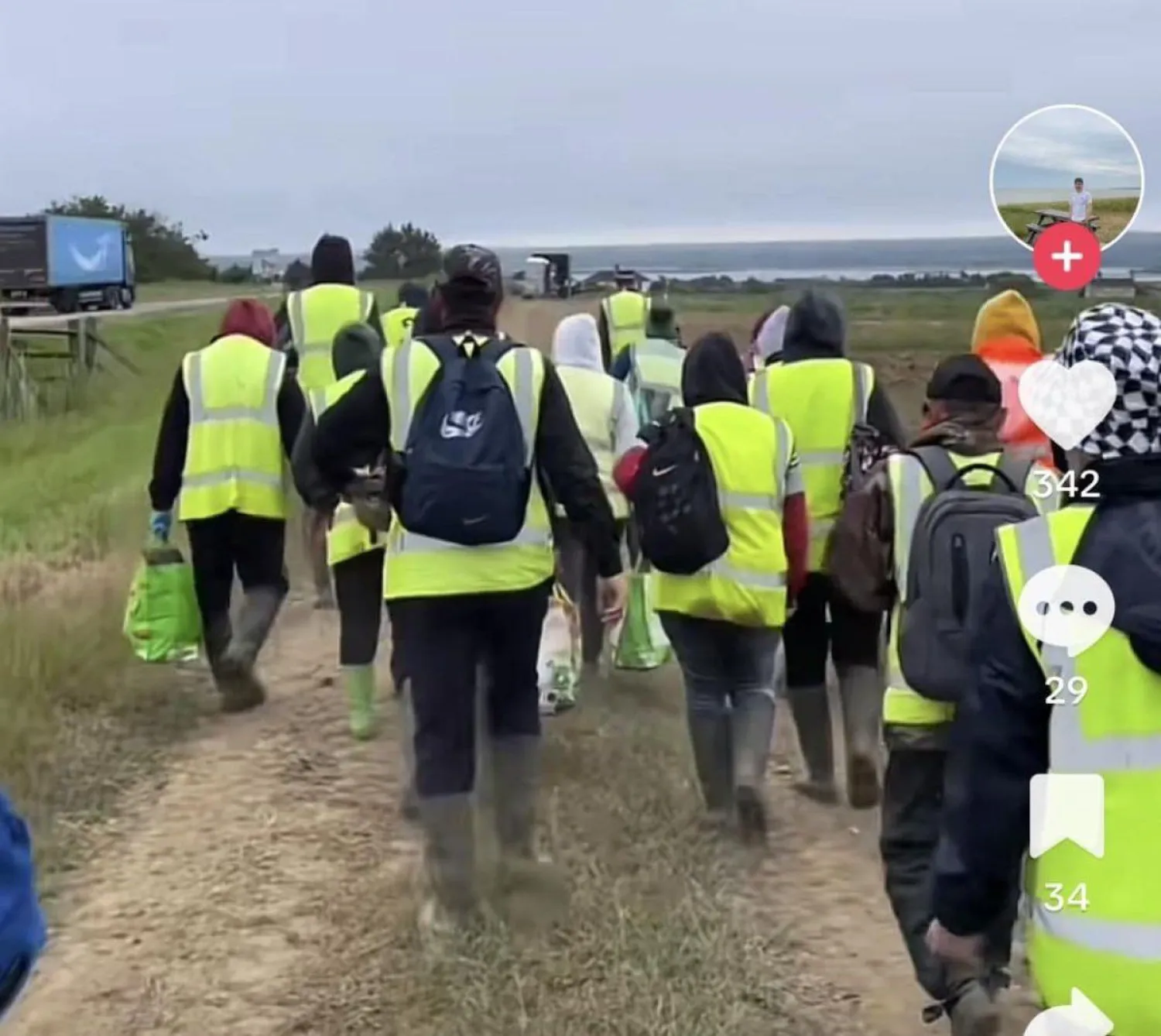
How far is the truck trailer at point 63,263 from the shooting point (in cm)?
4634

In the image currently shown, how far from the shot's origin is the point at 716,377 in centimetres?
638

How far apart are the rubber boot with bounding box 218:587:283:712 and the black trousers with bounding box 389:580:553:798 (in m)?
2.88

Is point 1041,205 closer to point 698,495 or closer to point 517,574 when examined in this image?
point 517,574

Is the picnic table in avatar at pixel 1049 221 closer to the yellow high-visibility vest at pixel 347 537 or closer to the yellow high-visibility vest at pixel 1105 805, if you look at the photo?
the yellow high-visibility vest at pixel 1105 805

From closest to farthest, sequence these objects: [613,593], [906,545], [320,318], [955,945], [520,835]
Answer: [955,945] → [906,545] → [520,835] → [613,593] → [320,318]

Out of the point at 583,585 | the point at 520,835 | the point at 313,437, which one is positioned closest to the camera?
the point at 313,437

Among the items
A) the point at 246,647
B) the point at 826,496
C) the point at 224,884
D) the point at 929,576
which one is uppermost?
the point at 929,576

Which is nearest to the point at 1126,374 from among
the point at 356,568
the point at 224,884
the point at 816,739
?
the point at 224,884

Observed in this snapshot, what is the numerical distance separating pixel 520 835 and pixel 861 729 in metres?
1.77

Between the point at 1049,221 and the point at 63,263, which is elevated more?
the point at 1049,221

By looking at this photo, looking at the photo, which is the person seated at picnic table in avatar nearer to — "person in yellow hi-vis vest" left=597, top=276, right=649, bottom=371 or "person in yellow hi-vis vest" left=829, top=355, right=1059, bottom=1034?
"person in yellow hi-vis vest" left=829, top=355, right=1059, bottom=1034

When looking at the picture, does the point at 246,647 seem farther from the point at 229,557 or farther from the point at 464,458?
the point at 464,458

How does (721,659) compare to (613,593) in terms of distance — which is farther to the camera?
(721,659)

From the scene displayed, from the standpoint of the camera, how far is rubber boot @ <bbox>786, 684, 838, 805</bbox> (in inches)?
284
